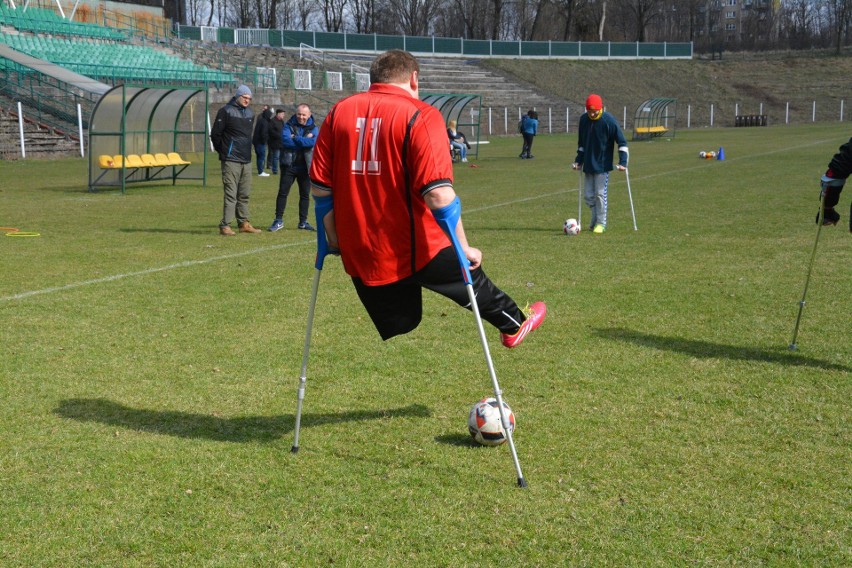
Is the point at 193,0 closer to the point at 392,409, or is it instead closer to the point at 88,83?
the point at 88,83

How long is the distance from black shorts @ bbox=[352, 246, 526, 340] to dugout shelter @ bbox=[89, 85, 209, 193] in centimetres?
1724

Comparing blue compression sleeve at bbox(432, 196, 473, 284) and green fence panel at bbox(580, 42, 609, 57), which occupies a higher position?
green fence panel at bbox(580, 42, 609, 57)

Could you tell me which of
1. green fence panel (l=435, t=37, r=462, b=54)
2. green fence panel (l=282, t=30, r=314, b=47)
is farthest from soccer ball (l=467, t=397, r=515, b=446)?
green fence panel (l=435, t=37, r=462, b=54)

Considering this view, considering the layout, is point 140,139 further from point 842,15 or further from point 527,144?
point 842,15

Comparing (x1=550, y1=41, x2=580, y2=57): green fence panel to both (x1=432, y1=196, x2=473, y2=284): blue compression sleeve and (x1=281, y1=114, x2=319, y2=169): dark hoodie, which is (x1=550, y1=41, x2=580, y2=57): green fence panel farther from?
(x1=432, y1=196, x2=473, y2=284): blue compression sleeve

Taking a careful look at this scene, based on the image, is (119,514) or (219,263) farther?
(219,263)

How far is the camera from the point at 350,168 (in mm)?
4566

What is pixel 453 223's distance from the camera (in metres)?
4.50

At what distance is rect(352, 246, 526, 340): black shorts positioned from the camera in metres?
4.77

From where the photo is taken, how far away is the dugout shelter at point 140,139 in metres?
21.5

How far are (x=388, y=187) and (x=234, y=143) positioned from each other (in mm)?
9540

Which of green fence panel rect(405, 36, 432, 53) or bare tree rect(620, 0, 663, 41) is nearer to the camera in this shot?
green fence panel rect(405, 36, 432, 53)

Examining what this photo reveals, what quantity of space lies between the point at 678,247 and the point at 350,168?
8.28 meters

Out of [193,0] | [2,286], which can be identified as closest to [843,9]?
[193,0]
